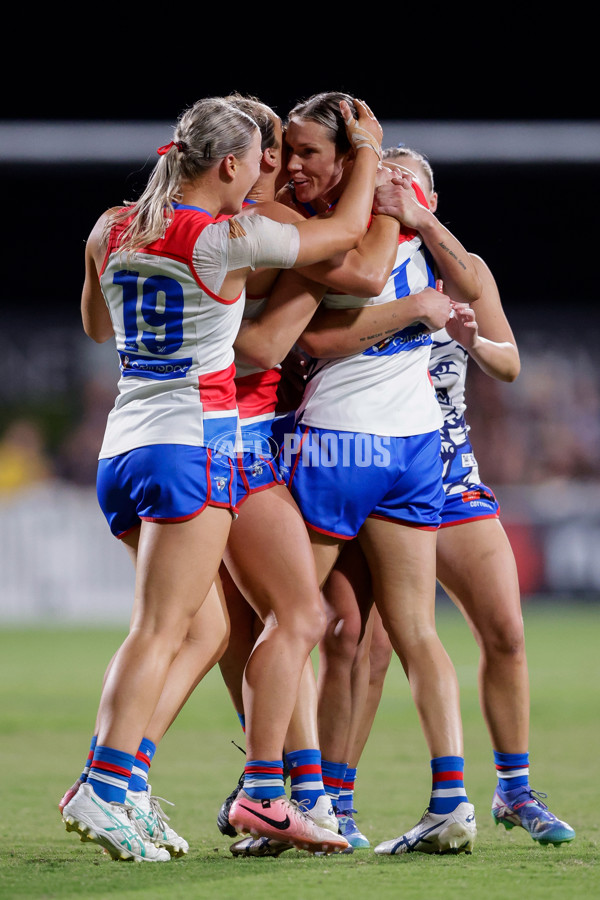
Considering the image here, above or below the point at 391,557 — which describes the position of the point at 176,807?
below

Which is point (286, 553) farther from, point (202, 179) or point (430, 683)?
point (202, 179)

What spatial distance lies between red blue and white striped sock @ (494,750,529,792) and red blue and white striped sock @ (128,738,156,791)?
124cm

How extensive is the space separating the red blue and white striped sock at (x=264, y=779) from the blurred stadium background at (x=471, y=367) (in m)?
5.39

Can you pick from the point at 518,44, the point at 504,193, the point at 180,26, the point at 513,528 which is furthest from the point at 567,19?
the point at 513,528

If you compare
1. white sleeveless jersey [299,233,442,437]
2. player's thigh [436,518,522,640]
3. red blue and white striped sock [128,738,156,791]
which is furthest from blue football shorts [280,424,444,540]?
red blue and white striped sock [128,738,156,791]

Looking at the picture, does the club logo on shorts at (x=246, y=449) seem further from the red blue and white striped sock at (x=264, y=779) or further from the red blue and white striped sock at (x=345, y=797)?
the red blue and white striped sock at (x=345, y=797)

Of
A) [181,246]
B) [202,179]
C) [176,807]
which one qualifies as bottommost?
[176,807]

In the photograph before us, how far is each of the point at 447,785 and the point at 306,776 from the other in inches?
16.3

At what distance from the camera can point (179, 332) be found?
10.3 ft

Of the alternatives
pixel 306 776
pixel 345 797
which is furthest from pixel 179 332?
pixel 345 797

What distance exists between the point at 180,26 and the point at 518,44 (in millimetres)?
5015

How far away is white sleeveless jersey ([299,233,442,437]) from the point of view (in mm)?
3488

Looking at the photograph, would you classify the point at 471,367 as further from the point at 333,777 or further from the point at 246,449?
the point at 246,449

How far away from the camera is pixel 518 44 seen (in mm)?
Result: 16875
